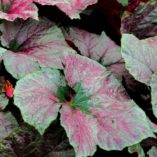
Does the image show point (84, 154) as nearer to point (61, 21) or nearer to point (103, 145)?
point (103, 145)

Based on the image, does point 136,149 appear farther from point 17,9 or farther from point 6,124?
point 17,9

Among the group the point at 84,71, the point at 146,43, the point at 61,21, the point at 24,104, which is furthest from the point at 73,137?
the point at 61,21

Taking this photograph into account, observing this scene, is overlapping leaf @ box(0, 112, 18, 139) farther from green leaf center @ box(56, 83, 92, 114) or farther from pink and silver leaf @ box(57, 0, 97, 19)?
pink and silver leaf @ box(57, 0, 97, 19)

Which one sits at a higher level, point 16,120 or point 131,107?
point 131,107

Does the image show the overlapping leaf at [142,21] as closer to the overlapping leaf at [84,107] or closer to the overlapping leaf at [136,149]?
the overlapping leaf at [84,107]

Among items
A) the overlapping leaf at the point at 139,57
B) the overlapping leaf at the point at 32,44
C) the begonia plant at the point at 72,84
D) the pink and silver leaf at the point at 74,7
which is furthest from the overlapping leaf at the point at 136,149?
the pink and silver leaf at the point at 74,7
